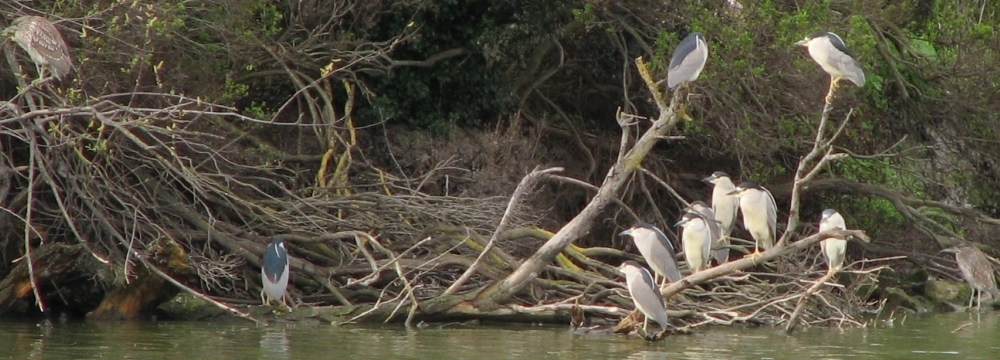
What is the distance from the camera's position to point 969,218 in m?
18.2

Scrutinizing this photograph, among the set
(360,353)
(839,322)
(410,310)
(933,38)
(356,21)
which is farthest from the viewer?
(933,38)

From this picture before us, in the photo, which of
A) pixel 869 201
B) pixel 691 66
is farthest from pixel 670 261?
pixel 869 201

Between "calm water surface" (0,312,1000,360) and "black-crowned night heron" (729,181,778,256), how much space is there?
3.13 feet

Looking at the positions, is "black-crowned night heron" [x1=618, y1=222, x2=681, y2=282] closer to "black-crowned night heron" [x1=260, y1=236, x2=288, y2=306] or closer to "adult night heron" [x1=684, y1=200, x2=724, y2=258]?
"adult night heron" [x1=684, y1=200, x2=724, y2=258]

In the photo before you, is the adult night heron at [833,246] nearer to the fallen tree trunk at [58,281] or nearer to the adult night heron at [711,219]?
the adult night heron at [711,219]

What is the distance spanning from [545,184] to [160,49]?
18.6ft

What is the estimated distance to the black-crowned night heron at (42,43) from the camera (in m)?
11.4

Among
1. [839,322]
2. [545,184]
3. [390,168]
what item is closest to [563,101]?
[545,184]

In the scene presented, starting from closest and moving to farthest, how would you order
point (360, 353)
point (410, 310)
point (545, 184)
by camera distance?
1. point (360, 353)
2. point (410, 310)
3. point (545, 184)

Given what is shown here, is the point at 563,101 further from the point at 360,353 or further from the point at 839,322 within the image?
the point at 360,353

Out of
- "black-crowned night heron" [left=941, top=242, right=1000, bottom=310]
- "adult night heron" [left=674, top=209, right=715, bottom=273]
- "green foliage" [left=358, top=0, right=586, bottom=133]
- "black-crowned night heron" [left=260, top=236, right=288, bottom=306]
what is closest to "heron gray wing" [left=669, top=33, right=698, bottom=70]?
"adult night heron" [left=674, top=209, right=715, bottom=273]

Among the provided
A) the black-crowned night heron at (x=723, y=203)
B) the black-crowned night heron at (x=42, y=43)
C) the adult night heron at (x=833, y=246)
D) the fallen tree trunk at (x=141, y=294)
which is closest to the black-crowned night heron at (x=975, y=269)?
the adult night heron at (x=833, y=246)

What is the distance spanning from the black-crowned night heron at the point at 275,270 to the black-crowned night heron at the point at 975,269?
27.7ft

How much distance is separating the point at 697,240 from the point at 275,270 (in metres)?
4.08
